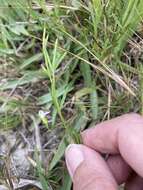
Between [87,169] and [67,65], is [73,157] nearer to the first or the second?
[87,169]

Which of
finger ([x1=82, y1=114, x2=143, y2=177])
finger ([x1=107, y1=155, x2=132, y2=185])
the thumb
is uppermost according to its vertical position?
finger ([x1=82, y1=114, x2=143, y2=177])

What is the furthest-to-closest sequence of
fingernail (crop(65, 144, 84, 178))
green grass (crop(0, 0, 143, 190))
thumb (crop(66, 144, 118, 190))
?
green grass (crop(0, 0, 143, 190))
fingernail (crop(65, 144, 84, 178))
thumb (crop(66, 144, 118, 190))

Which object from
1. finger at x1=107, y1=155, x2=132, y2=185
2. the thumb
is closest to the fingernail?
the thumb

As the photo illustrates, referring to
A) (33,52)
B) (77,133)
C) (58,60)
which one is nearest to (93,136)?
(77,133)

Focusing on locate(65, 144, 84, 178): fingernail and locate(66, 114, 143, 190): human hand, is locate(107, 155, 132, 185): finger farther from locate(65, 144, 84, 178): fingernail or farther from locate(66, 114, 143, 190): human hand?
locate(65, 144, 84, 178): fingernail

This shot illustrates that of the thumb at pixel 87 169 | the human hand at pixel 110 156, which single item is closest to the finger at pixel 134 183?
the human hand at pixel 110 156

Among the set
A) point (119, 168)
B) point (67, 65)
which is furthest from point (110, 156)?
point (67, 65)
